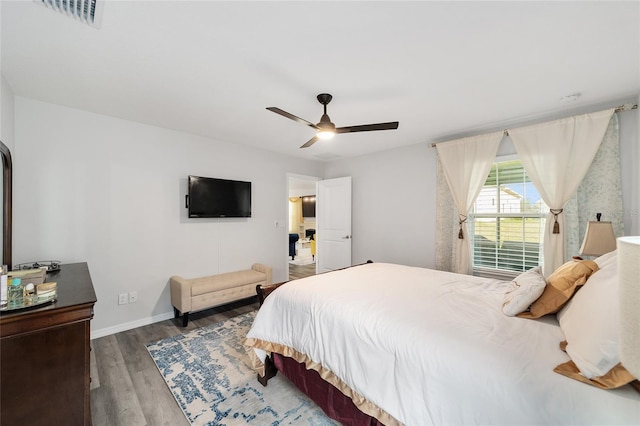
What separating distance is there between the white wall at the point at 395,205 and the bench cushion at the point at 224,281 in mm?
1890

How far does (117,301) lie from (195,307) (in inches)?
33.8

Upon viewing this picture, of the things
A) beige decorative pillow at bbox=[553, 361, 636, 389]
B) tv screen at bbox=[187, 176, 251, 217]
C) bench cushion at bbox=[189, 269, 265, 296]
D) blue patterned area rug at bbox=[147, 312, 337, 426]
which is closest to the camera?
beige decorative pillow at bbox=[553, 361, 636, 389]

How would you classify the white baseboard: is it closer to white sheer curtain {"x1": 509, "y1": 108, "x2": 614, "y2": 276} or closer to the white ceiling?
the white ceiling

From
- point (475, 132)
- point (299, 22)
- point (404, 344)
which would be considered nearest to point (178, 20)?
point (299, 22)

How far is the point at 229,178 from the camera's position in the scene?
12.9ft

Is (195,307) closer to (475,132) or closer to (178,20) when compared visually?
(178,20)

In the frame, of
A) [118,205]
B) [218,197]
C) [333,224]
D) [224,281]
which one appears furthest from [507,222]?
[118,205]

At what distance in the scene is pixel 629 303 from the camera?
1.80 feet

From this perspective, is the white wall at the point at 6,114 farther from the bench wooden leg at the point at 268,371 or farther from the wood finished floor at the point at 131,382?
the bench wooden leg at the point at 268,371

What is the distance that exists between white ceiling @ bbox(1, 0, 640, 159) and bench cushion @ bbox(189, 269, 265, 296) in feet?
6.69

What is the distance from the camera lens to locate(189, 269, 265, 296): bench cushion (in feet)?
10.4

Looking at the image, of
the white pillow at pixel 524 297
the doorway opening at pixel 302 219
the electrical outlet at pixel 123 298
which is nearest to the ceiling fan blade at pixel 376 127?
the white pillow at pixel 524 297

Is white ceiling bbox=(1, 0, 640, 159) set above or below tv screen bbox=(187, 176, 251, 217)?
above

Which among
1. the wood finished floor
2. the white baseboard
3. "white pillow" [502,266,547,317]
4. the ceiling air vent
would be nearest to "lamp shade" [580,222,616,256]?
"white pillow" [502,266,547,317]
